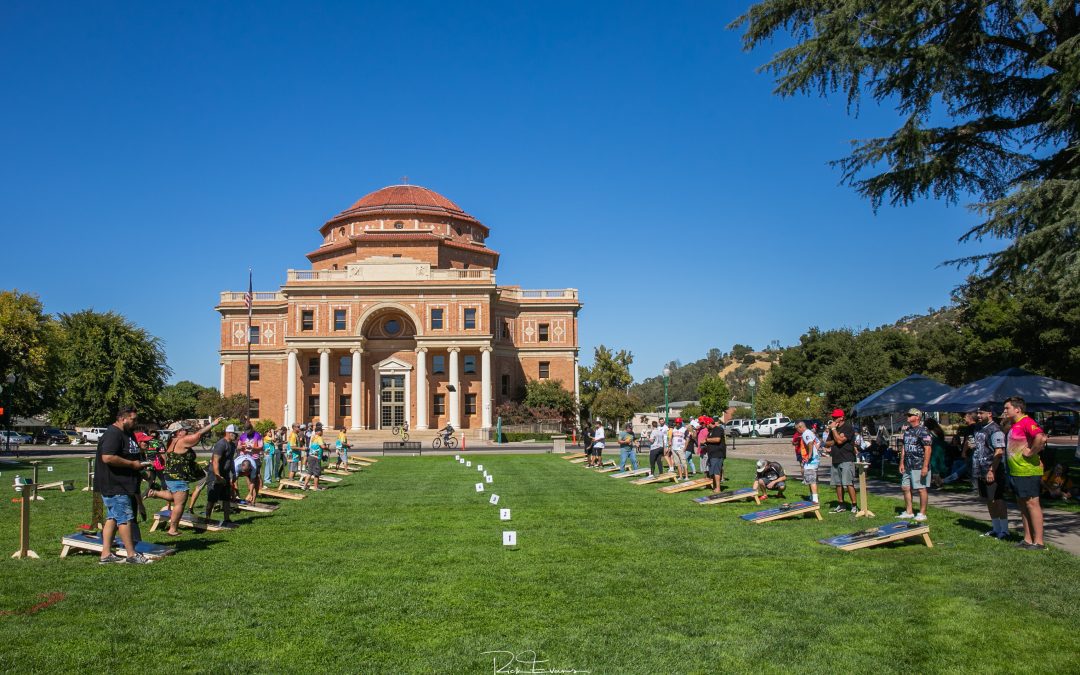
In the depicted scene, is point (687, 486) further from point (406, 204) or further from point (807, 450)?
point (406, 204)

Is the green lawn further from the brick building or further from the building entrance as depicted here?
the building entrance

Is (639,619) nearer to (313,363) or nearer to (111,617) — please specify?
(111,617)

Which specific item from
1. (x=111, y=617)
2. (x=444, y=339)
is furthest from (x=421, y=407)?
(x=111, y=617)

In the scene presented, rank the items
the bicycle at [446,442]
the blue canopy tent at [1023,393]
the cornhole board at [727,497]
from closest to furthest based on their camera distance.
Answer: the cornhole board at [727,497], the blue canopy tent at [1023,393], the bicycle at [446,442]

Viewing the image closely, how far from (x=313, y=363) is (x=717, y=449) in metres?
51.6

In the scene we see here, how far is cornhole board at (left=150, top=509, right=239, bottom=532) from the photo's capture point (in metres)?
14.2

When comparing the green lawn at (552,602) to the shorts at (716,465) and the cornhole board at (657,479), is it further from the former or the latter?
the cornhole board at (657,479)

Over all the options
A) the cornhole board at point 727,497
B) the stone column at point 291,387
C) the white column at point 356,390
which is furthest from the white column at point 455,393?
the cornhole board at point 727,497

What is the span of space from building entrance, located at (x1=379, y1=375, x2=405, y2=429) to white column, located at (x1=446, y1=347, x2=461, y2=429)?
13.0 ft

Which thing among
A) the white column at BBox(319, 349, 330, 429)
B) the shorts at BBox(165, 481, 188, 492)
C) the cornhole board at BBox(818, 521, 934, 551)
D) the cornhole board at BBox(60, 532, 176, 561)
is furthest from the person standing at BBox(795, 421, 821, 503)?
the white column at BBox(319, 349, 330, 429)

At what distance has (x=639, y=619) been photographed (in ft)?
26.6

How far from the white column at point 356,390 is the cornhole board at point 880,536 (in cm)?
5432

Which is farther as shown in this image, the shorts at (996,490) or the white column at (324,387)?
the white column at (324,387)

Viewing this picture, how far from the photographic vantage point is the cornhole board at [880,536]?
11.8 metres
